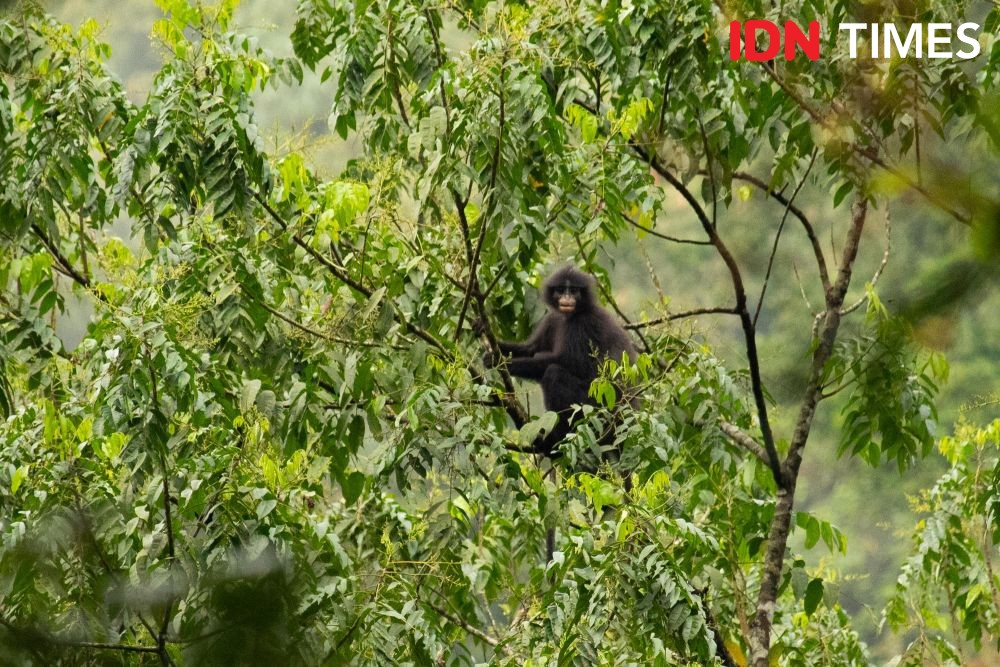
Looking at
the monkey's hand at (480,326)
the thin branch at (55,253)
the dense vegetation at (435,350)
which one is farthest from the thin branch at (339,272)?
the thin branch at (55,253)

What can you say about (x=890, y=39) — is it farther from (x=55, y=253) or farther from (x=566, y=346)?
(x=566, y=346)

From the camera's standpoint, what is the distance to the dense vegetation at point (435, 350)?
324 centimetres

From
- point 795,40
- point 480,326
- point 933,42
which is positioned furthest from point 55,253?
point 933,42

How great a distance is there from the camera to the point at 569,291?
639 cm

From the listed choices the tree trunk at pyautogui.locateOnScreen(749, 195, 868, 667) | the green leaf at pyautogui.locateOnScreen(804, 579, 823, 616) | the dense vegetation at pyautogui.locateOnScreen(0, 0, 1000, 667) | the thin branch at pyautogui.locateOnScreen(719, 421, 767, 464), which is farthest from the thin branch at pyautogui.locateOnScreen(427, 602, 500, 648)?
the thin branch at pyautogui.locateOnScreen(719, 421, 767, 464)

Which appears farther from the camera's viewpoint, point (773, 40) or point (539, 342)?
point (539, 342)

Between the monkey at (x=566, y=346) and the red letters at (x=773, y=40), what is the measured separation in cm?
198

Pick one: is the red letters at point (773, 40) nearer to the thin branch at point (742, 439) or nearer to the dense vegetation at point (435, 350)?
the dense vegetation at point (435, 350)

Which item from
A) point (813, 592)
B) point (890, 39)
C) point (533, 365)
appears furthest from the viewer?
Answer: point (533, 365)

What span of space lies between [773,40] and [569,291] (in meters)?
2.55

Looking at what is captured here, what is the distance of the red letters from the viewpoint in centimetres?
384

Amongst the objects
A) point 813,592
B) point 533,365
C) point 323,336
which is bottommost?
point 813,592

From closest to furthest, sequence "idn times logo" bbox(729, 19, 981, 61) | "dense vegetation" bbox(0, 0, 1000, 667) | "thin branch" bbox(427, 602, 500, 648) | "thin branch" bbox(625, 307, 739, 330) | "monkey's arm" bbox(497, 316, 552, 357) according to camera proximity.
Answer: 1. "dense vegetation" bbox(0, 0, 1000, 667)
2. "idn times logo" bbox(729, 19, 981, 61)
3. "thin branch" bbox(427, 602, 500, 648)
4. "thin branch" bbox(625, 307, 739, 330)
5. "monkey's arm" bbox(497, 316, 552, 357)

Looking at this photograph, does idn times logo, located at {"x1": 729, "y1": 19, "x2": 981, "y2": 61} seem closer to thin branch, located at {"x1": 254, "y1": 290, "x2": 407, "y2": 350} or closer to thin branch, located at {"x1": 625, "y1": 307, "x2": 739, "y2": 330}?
thin branch, located at {"x1": 625, "y1": 307, "x2": 739, "y2": 330}
